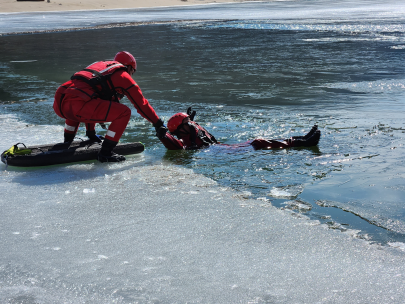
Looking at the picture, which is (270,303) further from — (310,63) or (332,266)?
(310,63)

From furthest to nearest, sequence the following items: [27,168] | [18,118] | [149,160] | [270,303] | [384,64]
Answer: [384,64] < [18,118] < [149,160] < [27,168] < [270,303]

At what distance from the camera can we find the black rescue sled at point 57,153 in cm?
468

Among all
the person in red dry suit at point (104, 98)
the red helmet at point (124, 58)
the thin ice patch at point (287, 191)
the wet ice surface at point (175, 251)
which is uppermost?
the red helmet at point (124, 58)

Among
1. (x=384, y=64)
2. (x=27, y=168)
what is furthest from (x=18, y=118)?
(x=384, y=64)

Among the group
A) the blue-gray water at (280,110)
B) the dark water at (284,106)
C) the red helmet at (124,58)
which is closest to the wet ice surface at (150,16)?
the dark water at (284,106)

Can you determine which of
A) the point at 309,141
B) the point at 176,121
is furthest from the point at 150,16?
the point at 309,141

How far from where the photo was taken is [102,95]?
4926 mm

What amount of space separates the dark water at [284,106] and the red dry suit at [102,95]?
2.06ft

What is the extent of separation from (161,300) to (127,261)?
18.7 inches

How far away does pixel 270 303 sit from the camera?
2352mm

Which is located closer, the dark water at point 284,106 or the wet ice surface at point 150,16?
the dark water at point 284,106

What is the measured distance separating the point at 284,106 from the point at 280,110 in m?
0.28

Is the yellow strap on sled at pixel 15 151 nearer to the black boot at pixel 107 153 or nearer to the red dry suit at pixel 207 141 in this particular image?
the black boot at pixel 107 153

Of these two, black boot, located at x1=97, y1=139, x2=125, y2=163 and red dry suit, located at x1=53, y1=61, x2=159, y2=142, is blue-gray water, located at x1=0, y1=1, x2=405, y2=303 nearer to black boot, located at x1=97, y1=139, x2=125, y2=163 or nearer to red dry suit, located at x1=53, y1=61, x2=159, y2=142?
black boot, located at x1=97, y1=139, x2=125, y2=163
